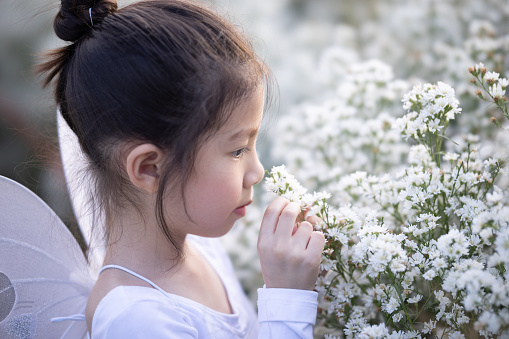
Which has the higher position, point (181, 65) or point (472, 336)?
point (181, 65)

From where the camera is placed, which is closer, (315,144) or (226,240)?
(315,144)

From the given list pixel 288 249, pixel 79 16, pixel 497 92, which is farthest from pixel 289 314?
pixel 79 16

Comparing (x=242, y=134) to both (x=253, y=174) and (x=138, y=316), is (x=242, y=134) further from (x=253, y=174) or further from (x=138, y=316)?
(x=138, y=316)

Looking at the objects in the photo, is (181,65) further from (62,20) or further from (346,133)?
(346,133)

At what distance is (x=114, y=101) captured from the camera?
2.64 ft

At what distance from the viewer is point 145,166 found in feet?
2.75

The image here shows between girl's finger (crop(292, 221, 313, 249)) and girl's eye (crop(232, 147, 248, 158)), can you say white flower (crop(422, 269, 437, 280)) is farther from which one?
girl's eye (crop(232, 147, 248, 158))

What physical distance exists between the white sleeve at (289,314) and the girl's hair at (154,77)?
260 millimetres

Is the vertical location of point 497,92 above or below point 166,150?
above

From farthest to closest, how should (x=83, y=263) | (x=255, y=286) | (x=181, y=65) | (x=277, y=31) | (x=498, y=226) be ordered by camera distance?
(x=277, y=31) < (x=255, y=286) < (x=83, y=263) < (x=181, y=65) < (x=498, y=226)

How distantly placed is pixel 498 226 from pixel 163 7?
26.7 inches

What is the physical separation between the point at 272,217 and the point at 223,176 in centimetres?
13

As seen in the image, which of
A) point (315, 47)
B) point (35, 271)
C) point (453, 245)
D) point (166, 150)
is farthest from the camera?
point (315, 47)

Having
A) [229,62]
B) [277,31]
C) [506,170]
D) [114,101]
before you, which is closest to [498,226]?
[506,170]
